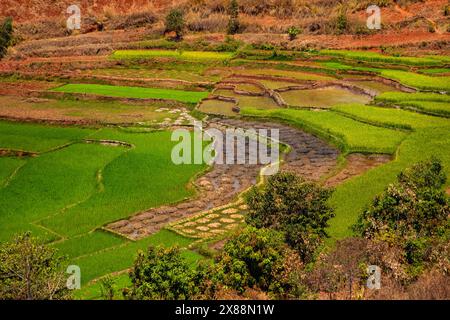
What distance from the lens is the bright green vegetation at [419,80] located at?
36966mm

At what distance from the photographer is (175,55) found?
5066 centimetres

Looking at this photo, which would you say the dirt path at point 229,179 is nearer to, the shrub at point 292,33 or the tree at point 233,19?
the shrub at point 292,33

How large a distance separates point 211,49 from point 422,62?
17.5 metres

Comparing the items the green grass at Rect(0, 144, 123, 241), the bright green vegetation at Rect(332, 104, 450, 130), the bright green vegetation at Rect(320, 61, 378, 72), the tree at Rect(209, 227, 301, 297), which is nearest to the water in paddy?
the bright green vegetation at Rect(320, 61, 378, 72)

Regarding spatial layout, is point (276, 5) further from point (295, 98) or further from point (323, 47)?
point (295, 98)

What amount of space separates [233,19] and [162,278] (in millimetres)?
47956

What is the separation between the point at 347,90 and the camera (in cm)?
4053

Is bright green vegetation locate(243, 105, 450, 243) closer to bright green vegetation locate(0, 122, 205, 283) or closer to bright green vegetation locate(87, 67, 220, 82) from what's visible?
bright green vegetation locate(0, 122, 205, 283)

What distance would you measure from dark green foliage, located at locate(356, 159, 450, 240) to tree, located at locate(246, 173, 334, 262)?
1066 millimetres

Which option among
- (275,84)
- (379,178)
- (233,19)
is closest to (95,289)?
(379,178)

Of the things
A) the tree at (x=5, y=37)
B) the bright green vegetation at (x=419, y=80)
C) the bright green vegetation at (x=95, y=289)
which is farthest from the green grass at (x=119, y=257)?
the tree at (x=5, y=37)

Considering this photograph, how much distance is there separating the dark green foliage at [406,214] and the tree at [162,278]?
513 cm

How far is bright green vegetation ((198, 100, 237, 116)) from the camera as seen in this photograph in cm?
3541
